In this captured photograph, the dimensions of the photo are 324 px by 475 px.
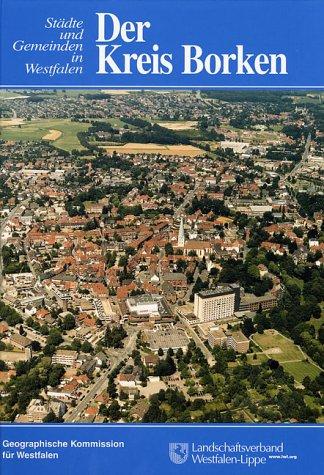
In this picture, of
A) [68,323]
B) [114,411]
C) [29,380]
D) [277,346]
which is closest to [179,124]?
[68,323]

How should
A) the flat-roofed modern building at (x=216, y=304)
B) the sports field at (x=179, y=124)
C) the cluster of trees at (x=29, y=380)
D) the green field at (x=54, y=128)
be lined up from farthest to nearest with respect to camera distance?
1. the sports field at (x=179, y=124)
2. the green field at (x=54, y=128)
3. the flat-roofed modern building at (x=216, y=304)
4. the cluster of trees at (x=29, y=380)

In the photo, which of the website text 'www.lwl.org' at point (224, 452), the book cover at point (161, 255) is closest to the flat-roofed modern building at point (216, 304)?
the book cover at point (161, 255)

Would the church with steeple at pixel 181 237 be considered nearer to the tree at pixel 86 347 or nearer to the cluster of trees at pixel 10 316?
the cluster of trees at pixel 10 316

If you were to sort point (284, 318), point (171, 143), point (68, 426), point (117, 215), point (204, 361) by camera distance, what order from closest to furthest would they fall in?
point (68, 426)
point (204, 361)
point (284, 318)
point (117, 215)
point (171, 143)

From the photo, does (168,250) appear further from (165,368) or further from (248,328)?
(165,368)

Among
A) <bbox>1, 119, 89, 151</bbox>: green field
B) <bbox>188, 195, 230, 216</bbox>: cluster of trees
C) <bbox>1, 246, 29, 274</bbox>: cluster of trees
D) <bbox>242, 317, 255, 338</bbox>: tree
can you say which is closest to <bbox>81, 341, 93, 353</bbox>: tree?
<bbox>242, 317, 255, 338</bbox>: tree

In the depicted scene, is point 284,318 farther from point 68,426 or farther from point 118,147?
point 118,147

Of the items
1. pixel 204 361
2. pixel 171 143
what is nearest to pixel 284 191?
pixel 171 143
